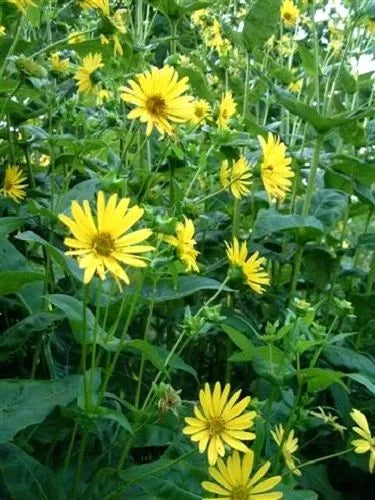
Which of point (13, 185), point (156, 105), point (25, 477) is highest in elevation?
point (156, 105)

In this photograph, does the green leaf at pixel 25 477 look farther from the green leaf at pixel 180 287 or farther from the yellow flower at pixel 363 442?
the yellow flower at pixel 363 442

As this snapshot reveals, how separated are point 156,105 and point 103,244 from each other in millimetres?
231

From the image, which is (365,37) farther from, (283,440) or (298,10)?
(283,440)

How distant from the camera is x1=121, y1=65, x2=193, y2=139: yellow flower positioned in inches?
40.8

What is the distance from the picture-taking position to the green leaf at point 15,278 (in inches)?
40.8

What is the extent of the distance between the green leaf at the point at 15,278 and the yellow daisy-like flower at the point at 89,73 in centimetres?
50

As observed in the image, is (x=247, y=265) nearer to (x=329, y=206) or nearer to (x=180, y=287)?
(x=180, y=287)

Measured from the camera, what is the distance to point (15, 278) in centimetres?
105

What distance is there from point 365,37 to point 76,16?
2.36 ft

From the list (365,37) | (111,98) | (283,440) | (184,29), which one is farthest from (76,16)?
(283,440)

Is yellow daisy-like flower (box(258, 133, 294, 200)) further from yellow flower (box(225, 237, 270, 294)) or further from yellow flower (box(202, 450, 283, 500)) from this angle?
yellow flower (box(202, 450, 283, 500))

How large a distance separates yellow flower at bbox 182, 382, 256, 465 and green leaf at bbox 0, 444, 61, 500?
184 mm

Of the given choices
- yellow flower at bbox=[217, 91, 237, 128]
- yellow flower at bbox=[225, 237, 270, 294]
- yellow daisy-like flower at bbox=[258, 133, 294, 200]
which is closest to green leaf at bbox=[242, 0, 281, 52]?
yellow flower at bbox=[217, 91, 237, 128]

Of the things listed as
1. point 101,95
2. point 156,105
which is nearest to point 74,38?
point 101,95
